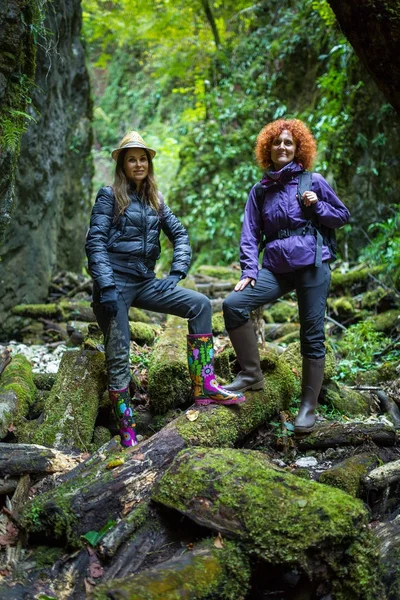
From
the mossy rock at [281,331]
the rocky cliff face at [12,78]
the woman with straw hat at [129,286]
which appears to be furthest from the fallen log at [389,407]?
the rocky cliff face at [12,78]

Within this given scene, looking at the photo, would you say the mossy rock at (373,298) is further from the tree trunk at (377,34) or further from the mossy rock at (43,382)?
the mossy rock at (43,382)

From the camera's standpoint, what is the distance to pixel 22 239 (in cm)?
946

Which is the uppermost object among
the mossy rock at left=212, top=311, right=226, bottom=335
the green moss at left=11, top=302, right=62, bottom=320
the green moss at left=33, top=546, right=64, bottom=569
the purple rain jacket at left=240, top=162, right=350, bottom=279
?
the purple rain jacket at left=240, top=162, right=350, bottom=279

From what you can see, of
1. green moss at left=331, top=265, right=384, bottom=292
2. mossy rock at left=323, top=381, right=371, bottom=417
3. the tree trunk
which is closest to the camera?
the tree trunk

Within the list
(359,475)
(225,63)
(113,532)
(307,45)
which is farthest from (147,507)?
(225,63)

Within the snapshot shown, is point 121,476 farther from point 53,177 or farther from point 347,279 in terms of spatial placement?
point 53,177

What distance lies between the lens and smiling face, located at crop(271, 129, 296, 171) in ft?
15.0

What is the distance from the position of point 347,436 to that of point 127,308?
6.96 ft

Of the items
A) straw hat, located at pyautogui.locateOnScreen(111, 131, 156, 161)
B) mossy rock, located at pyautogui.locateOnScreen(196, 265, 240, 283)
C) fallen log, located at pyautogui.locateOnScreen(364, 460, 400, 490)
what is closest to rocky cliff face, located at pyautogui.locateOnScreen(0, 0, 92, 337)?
mossy rock, located at pyautogui.locateOnScreen(196, 265, 240, 283)

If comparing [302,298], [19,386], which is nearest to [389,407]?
[302,298]

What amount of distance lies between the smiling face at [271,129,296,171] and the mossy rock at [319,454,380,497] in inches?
98.3

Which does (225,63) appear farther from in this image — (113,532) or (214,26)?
(113,532)

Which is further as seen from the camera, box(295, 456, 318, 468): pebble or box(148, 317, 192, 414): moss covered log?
box(148, 317, 192, 414): moss covered log

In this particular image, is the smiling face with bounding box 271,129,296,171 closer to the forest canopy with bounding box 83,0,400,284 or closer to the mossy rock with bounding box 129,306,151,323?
the mossy rock with bounding box 129,306,151,323
